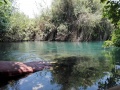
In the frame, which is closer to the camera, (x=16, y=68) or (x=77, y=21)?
(x=16, y=68)

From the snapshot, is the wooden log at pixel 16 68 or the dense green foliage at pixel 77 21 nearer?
the wooden log at pixel 16 68

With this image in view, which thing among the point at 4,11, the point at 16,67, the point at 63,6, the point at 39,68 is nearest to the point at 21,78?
the point at 16,67

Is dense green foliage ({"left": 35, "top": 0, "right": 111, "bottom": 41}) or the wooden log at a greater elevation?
dense green foliage ({"left": 35, "top": 0, "right": 111, "bottom": 41})

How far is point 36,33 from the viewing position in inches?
1976

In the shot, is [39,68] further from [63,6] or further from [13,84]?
[63,6]

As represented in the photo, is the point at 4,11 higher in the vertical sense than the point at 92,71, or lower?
higher

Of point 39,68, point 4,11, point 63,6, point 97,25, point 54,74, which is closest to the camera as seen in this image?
point 54,74

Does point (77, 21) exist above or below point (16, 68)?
above

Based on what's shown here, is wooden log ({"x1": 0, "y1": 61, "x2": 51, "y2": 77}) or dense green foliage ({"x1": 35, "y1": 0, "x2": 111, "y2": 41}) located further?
dense green foliage ({"x1": 35, "y1": 0, "x2": 111, "y2": 41})

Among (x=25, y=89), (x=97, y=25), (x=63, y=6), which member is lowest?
(x=25, y=89)

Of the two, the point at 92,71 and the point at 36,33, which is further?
the point at 36,33

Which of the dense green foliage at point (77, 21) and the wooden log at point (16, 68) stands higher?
the dense green foliage at point (77, 21)

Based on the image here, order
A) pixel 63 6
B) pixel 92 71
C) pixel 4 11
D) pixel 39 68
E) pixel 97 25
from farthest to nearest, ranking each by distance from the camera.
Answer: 1. pixel 63 6
2. pixel 97 25
3. pixel 4 11
4. pixel 39 68
5. pixel 92 71

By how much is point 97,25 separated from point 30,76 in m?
35.8
